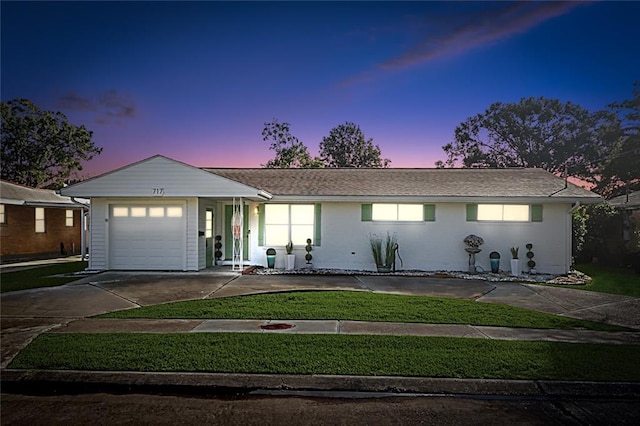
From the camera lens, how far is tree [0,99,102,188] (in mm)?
34594

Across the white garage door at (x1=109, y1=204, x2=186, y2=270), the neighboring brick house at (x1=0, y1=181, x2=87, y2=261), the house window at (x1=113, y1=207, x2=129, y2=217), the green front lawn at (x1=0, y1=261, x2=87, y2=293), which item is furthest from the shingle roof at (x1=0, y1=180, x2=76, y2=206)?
the white garage door at (x1=109, y1=204, x2=186, y2=270)

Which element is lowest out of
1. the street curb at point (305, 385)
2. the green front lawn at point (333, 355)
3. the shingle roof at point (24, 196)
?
the street curb at point (305, 385)

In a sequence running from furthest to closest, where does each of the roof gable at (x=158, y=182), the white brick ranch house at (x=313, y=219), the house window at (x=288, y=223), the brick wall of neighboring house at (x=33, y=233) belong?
the brick wall of neighboring house at (x=33, y=233)
the house window at (x=288, y=223)
the white brick ranch house at (x=313, y=219)
the roof gable at (x=158, y=182)

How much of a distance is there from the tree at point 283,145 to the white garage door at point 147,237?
2325 cm

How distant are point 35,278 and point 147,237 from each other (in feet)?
11.0

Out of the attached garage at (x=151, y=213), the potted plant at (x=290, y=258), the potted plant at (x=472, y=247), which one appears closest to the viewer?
the attached garage at (x=151, y=213)

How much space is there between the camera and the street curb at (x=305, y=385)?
4766 millimetres

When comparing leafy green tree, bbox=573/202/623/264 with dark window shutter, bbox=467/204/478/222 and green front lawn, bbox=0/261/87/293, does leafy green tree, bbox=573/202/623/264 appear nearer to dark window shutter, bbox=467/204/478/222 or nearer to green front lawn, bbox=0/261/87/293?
dark window shutter, bbox=467/204/478/222

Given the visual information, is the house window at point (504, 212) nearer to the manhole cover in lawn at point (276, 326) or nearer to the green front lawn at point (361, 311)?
the green front lawn at point (361, 311)

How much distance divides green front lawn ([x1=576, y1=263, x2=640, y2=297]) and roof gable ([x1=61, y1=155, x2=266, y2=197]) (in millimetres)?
11094

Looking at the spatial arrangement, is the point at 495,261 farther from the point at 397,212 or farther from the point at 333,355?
the point at 333,355

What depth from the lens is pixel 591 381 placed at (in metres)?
4.93

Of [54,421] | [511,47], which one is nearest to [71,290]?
[54,421]

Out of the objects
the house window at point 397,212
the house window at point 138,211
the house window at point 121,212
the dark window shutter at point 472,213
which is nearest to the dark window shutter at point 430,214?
the house window at point 397,212
